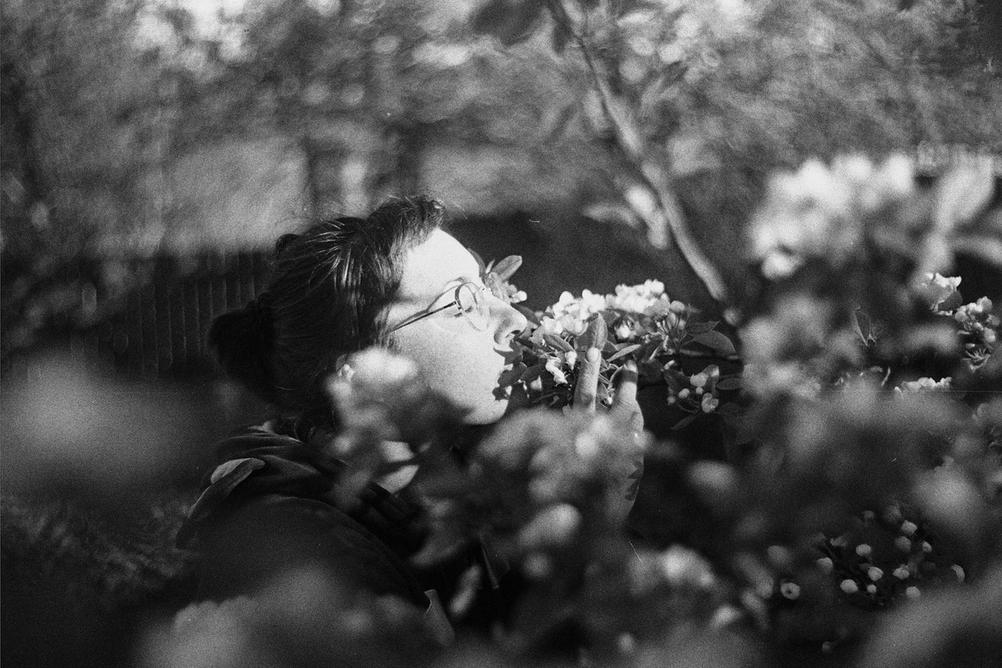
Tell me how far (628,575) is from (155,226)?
1.03 meters

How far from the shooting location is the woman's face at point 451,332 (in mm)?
990

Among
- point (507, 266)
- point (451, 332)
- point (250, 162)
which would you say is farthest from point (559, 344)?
point (250, 162)

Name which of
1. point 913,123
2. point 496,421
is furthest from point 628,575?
point 913,123

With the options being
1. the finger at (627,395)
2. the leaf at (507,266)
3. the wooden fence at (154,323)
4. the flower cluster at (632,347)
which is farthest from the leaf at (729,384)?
the wooden fence at (154,323)

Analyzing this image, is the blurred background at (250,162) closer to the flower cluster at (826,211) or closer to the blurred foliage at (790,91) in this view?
the blurred foliage at (790,91)

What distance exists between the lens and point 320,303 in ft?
4.11

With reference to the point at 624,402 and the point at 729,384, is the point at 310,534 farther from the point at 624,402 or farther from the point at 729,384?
the point at 729,384

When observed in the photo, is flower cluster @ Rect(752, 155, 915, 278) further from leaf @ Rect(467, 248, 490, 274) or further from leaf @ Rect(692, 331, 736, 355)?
leaf @ Rect(467, 248, 490, 274)

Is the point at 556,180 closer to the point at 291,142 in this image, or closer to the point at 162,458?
the point at 291,142

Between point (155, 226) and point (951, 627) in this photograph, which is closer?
point (951, 627)

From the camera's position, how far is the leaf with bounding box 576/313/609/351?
1.03m

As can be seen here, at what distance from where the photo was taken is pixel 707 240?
118 centimetres

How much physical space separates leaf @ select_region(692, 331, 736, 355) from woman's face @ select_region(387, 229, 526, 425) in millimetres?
216

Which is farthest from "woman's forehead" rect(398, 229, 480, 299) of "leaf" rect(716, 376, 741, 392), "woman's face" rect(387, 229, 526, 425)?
"leaf" rect(716, 376, 741, 392)
